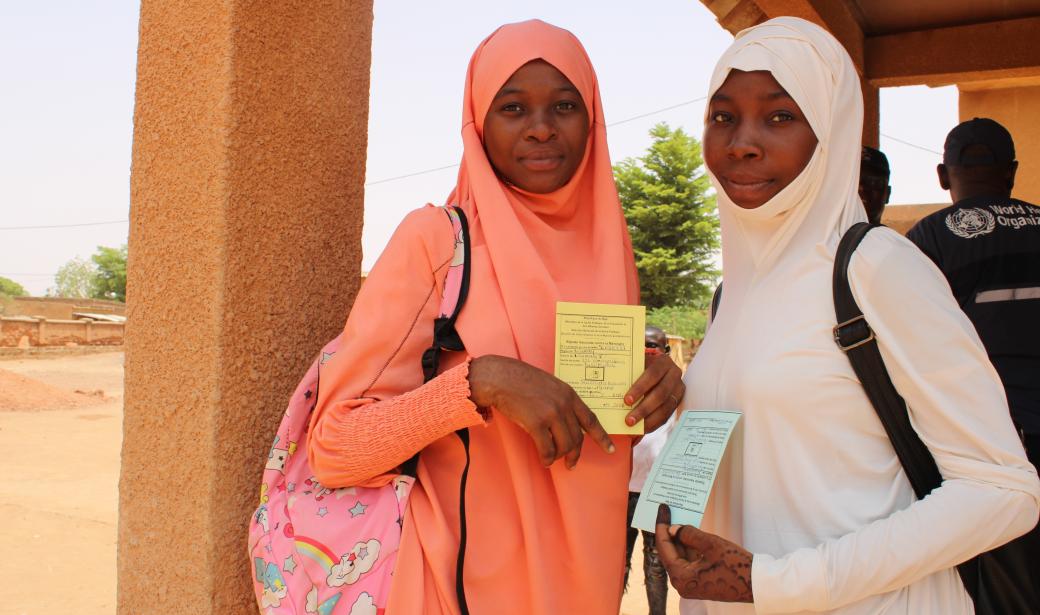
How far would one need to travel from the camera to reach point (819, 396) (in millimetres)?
1420

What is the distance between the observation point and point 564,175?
183cm

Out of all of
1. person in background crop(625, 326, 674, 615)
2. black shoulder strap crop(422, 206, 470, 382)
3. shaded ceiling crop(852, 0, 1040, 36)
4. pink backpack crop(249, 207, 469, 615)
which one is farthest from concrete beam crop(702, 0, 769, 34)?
black shoulder strap crop(422, 206, 470, 382)

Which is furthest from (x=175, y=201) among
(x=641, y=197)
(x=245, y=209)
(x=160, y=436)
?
(x=641, y=197)

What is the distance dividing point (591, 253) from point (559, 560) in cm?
70

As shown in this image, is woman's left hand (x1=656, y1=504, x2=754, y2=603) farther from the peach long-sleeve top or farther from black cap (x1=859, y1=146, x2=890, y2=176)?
black cap (x1=859, y1=146, x2=890, y2=176)

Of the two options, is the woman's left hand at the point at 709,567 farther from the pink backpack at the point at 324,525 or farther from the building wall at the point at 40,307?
the building wall at the point at 40,307

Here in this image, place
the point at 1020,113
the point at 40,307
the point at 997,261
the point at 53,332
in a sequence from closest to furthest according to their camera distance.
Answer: the point at 997,261 → the point at 1020,113 → the point at 53,332 → the point at 40,307

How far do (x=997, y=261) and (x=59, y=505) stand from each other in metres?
8.01

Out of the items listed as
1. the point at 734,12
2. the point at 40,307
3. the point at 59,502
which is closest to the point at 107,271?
the point at 40,307

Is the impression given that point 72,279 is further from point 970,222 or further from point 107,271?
point 970,222

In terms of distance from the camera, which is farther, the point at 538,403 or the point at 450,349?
the point at 450,349

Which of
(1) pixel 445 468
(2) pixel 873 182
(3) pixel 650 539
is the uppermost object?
(2) pixel 873 182

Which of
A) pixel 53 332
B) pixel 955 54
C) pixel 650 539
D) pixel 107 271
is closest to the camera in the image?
pixel 650 539

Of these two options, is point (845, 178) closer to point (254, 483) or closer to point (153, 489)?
point (254, 483)
